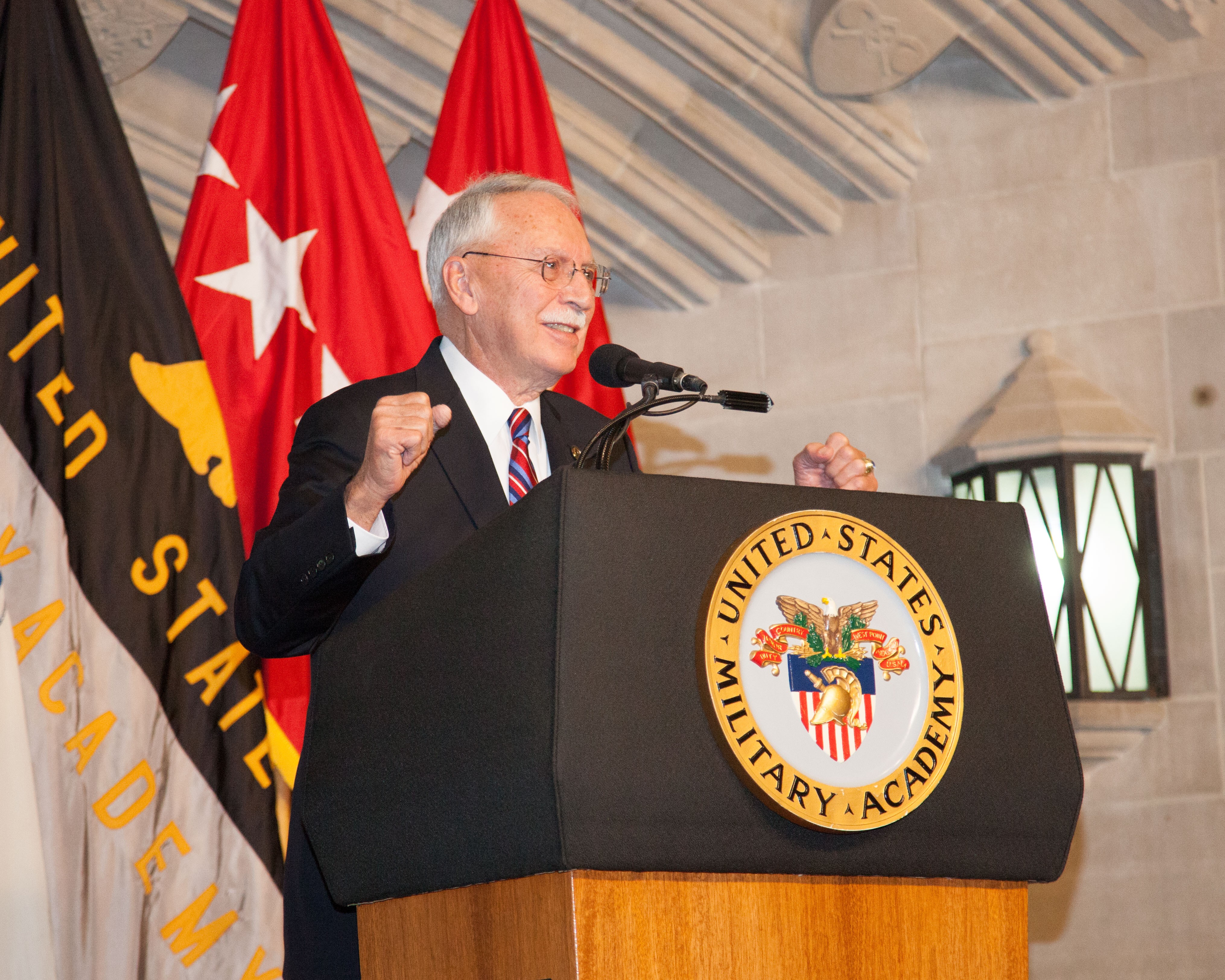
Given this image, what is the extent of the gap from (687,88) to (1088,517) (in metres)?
1.64

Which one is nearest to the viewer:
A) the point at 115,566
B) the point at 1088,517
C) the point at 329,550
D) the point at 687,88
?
the point at 329,550

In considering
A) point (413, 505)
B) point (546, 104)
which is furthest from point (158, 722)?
point (546, 104)

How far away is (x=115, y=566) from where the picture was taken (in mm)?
3064

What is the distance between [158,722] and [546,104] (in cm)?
194

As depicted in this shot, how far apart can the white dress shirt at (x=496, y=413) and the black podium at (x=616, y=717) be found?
0.50 m

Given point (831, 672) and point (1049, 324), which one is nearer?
point (831, 672)

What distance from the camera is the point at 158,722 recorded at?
3047 mm

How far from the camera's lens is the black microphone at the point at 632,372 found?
166 cm

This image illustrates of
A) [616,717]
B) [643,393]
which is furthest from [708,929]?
[643,393]

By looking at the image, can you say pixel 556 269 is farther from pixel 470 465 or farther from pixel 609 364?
pixel 470 465

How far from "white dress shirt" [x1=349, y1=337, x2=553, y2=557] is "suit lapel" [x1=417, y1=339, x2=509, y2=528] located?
0.23ft

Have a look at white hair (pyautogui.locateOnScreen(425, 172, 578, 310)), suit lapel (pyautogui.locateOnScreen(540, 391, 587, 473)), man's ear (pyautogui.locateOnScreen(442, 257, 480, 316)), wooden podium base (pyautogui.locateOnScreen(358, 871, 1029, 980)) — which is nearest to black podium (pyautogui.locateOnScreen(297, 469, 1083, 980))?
wooden podium base (pyautogui.locateOnScreen(358, 871, 1029, 980))

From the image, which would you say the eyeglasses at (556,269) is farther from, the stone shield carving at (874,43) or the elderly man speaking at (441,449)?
the stone shield carving at (874,43)

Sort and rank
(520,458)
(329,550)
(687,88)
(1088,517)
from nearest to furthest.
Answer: (329,550)
(520,458)
(1088,517)
(687,88)
